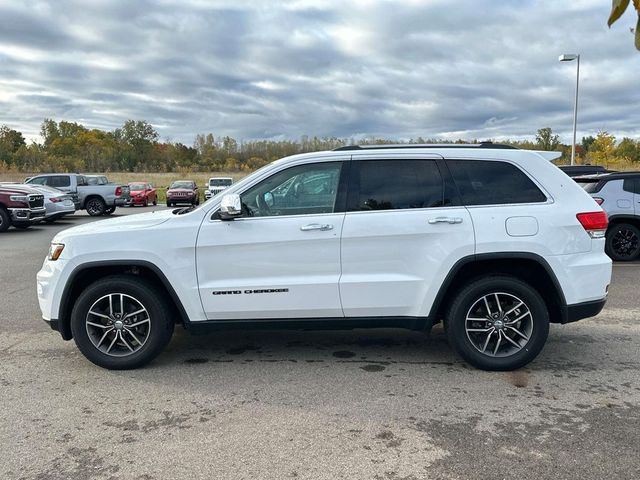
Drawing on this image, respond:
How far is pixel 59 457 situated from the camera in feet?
10.5

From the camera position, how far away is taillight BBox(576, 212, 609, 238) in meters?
4.43

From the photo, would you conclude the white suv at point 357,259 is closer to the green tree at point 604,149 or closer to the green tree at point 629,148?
the green tree at point 604,149

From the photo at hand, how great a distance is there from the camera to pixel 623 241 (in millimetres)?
10078

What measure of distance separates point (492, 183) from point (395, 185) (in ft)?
2.72

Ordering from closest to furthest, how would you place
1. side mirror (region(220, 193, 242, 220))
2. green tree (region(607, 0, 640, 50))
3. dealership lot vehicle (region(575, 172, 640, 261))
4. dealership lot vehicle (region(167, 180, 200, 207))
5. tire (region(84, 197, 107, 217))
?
green tree (region(607, 0, 640, 50))
side mirror (region(220, 193, 242, 220))
dealership lot vehicle (region(575, 172, 640, 261))
tire (region(84, 197, 107, 217))
dealership lot vehicle (region(167, 180, 200, 207))

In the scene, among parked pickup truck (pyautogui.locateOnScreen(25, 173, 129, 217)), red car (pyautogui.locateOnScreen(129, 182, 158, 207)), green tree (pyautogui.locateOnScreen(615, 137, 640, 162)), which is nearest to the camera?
parked pickup truck (pyautogui.locateOnScreen(25, 173, 129, 217))

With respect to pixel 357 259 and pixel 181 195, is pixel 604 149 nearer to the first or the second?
pixel 181 195

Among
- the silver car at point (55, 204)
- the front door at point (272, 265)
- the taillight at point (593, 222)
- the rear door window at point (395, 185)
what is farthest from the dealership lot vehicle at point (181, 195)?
the taillight at point (593, 222)

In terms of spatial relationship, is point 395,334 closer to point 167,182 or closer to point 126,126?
point 167,182

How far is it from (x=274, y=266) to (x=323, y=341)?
135 cm

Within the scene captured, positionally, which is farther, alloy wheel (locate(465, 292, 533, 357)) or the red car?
the red car

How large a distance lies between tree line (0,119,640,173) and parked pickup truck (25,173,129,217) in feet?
120

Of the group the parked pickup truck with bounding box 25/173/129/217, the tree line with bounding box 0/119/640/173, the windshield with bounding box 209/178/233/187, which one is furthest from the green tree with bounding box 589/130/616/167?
the parked pickup truck with bounding box 25/173/129/217

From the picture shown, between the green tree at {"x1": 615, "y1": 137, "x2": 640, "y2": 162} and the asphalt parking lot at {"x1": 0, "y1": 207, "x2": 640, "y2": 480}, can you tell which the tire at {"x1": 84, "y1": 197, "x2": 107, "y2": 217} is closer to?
the asphalt parking lot at {"x1": 0, "y1": 207, "x2": 640, "y2": 480}
